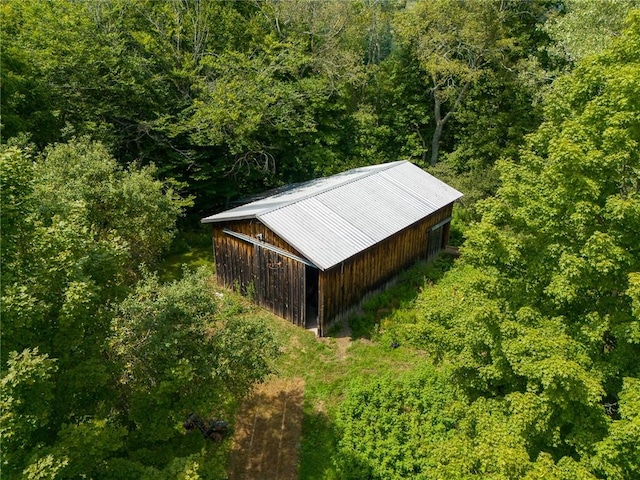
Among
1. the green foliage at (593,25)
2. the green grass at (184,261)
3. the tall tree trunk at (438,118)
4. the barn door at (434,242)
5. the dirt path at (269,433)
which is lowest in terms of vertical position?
the dirt path at (269,433)

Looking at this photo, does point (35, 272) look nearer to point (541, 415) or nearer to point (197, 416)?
point (197, 416)

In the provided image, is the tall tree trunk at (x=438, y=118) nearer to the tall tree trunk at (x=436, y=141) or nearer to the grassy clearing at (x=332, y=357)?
the tall tree trunk at (x=436, y=141)

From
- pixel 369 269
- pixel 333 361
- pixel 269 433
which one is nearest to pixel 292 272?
pixel 369 269

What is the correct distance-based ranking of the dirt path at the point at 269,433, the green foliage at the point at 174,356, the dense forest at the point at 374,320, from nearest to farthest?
the dense forest at the point at 374,320 → the green foliage at the point at 174,356 → the dirt path at the point at 269,433

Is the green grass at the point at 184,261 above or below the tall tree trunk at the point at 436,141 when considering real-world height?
below

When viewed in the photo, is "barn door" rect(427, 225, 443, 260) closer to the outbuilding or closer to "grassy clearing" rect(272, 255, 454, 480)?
the outbuilding

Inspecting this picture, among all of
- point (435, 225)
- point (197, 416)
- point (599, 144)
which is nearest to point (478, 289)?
point (599, 144)

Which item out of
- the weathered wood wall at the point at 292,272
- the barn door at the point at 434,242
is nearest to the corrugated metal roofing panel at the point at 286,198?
the weathered wood wall at the point at 292,272

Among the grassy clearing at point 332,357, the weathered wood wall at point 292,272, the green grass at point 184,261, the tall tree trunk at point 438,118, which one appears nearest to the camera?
the grassy clearing at point 332,357
